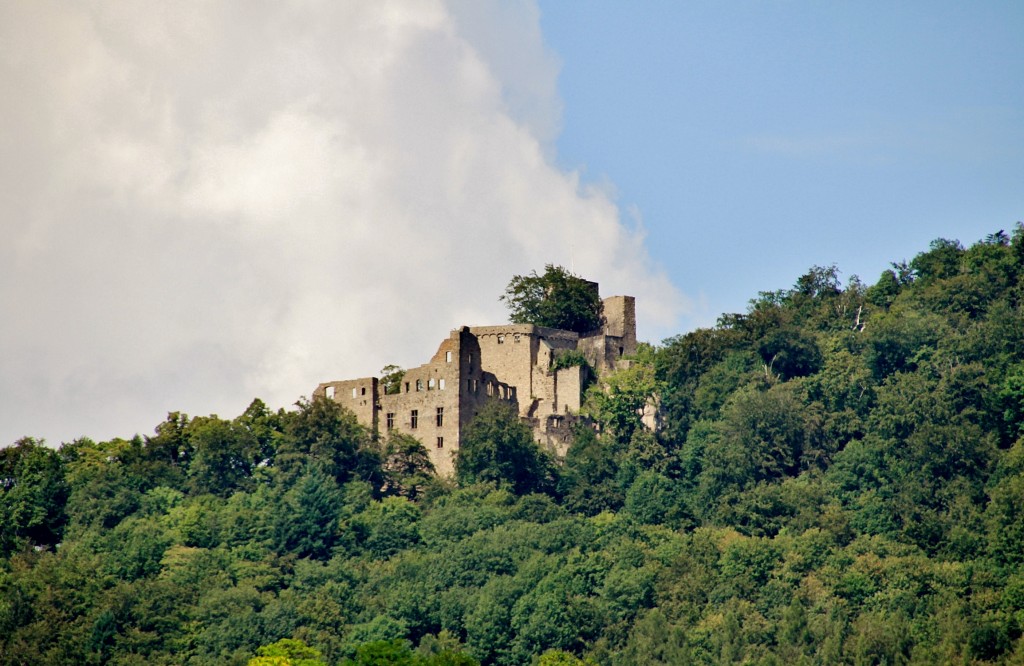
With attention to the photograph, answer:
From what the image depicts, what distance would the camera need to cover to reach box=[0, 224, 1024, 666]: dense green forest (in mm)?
81125

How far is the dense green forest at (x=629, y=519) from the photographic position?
81.1m

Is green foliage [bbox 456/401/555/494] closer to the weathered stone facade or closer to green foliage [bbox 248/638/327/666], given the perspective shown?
the weathered stone facade

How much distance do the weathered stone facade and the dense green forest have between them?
3.54 ft

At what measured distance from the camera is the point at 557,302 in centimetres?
9906

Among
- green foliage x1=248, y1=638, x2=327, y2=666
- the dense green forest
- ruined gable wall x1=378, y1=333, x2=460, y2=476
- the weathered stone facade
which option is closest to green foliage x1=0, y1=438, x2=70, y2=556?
the dense green forest

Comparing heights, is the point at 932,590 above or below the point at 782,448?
below

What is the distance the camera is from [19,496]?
93688 mm

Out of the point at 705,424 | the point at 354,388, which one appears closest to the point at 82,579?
the point at 354,388

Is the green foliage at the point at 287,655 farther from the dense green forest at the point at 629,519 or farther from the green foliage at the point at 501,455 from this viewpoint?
the green foliage at the point at 501,455

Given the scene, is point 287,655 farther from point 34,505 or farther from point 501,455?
point 34,505

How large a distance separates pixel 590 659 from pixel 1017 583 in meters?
13.8

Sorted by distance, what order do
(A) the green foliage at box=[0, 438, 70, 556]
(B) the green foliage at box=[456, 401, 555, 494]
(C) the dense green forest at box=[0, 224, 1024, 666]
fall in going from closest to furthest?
(C) the dense green forest at box=[0, 224, 1024, 666] < (B) the green foliage at box=[456, 401, 555, 494] < (A) the green foliage at box=[0, 438, 70, 556]

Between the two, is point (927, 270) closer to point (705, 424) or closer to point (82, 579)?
point (705, 424)

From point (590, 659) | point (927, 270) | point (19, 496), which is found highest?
point (927, 270)
